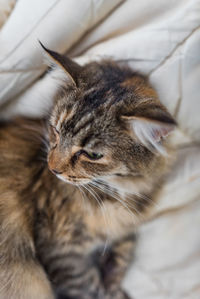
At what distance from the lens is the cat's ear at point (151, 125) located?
0.68 m

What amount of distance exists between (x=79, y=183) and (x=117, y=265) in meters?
0.50

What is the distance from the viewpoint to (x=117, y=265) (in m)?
1.22

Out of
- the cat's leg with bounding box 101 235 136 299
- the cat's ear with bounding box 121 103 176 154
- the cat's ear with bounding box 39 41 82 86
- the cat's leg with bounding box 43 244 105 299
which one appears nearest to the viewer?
the cat's ear with bounding box 121 103 176 154

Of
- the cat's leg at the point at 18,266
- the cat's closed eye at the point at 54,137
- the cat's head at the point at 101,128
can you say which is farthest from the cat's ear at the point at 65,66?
the cat's leg at the point at 18,266

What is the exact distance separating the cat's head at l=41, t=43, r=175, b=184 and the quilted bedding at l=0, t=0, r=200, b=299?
16 cm

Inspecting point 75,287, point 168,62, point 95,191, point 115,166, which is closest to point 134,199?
point 95,191

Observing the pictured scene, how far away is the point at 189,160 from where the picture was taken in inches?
48.9

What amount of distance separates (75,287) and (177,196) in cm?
54

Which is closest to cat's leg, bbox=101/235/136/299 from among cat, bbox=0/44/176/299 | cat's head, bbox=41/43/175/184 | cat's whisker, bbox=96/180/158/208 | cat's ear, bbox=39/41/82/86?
cat, bbox=0/44/176/299

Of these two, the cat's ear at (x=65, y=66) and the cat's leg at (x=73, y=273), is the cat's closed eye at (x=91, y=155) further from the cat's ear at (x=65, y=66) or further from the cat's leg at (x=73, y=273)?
the cat's leg at (x=73, y=273)

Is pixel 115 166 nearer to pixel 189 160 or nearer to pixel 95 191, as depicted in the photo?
pixel 95 191

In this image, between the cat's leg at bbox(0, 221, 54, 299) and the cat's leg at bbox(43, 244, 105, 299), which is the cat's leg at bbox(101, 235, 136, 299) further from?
the cat's leg at bbox(0, 221, 54, 299)

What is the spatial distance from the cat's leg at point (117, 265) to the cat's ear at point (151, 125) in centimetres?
54

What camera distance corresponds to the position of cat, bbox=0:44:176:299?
32.8 inches
